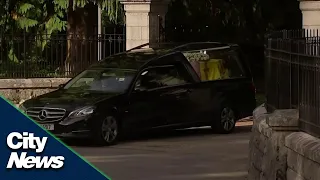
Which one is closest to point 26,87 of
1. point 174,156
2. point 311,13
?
point 311,13

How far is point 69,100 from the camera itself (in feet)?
52.1

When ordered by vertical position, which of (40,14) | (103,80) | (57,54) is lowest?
(103,80)

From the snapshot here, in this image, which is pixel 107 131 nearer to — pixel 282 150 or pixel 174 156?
pixel 174 156

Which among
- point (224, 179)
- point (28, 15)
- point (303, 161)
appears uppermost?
point (28, 15)

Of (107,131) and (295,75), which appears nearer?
(295,75)

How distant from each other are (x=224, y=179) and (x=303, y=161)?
3839mm

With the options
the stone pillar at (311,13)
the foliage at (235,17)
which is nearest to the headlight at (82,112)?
the stone pillar at (311,13)

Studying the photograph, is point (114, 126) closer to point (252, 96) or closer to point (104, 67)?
point (104, 67)

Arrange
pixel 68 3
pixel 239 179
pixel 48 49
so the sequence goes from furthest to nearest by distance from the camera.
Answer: pixel 68 3 < pixel 48 49 < pixel 239 179

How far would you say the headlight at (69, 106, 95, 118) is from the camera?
607 inches

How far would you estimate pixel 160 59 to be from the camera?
17047 millimetres

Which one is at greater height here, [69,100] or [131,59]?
[131,59]

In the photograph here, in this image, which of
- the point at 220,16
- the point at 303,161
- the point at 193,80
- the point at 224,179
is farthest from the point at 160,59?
the point at 220,16

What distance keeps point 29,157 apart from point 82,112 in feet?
27.0
